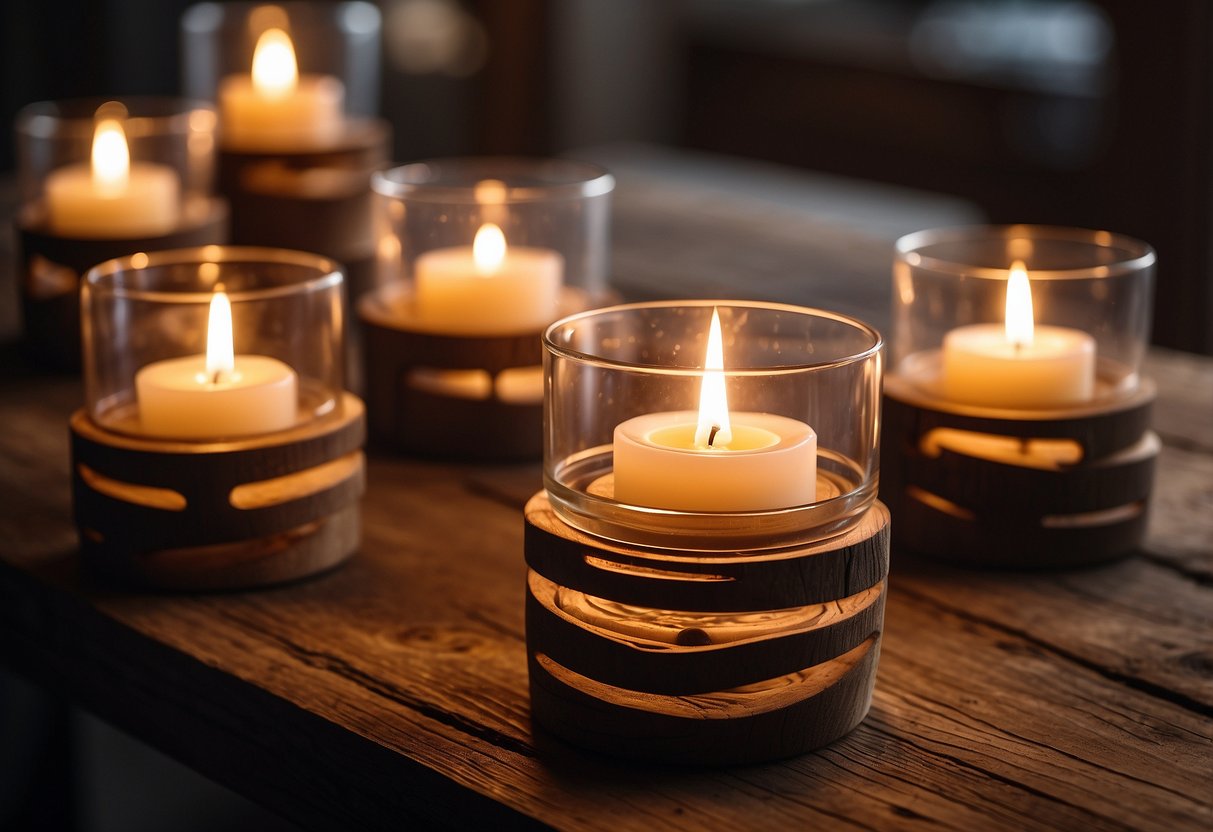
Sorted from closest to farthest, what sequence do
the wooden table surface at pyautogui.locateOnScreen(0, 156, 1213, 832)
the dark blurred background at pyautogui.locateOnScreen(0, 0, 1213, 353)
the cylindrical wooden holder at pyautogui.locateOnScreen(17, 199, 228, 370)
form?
the wooden table surface at pyautogui.locateOnScreen(0, 156, 1213, 832) < the cylindrical wooden holder at pyautogui.locateOnScreen(17, 199, 228, 370) < the dark blurred background at pyautogui.locateOnScreen(0, 0, 1213, 353)

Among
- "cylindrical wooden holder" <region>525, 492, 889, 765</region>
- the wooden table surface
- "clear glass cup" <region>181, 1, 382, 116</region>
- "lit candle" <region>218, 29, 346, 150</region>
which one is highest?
"clear glass cup" <region>181, 1, 382, 116</region>

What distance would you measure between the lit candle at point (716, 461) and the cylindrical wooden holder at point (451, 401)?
15.9 inches

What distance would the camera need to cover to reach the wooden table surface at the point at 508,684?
688mm

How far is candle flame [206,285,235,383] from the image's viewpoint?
0.90 m

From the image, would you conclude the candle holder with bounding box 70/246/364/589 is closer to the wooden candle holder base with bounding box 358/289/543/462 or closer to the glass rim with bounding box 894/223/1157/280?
the wooden candle holder base with bounding box 358/289/543/462

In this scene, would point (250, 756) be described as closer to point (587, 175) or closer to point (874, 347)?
point (874, 347)

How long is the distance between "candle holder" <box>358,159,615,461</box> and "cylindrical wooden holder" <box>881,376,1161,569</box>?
309 mm

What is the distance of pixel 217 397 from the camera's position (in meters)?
0.89

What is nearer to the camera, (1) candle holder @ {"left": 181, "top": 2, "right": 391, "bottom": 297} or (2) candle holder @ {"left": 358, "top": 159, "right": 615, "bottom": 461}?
(2) candle holder @ {"left": 358, "top": 159, "right": 615, "bottom": 461}

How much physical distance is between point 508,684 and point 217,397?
9.8 inches

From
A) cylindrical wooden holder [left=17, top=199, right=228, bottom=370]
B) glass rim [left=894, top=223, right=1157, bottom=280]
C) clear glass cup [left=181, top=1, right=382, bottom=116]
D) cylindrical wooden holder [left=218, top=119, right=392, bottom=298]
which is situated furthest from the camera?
clear glass cup [left=181, top=1, right=382, bottom=116]

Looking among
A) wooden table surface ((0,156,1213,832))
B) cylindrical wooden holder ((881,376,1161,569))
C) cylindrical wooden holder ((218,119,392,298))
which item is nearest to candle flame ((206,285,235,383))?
wooden table surface ((0,156,1213,832))

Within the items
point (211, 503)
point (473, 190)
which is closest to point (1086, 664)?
point (211, 503)

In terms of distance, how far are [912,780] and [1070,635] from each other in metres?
0.21
